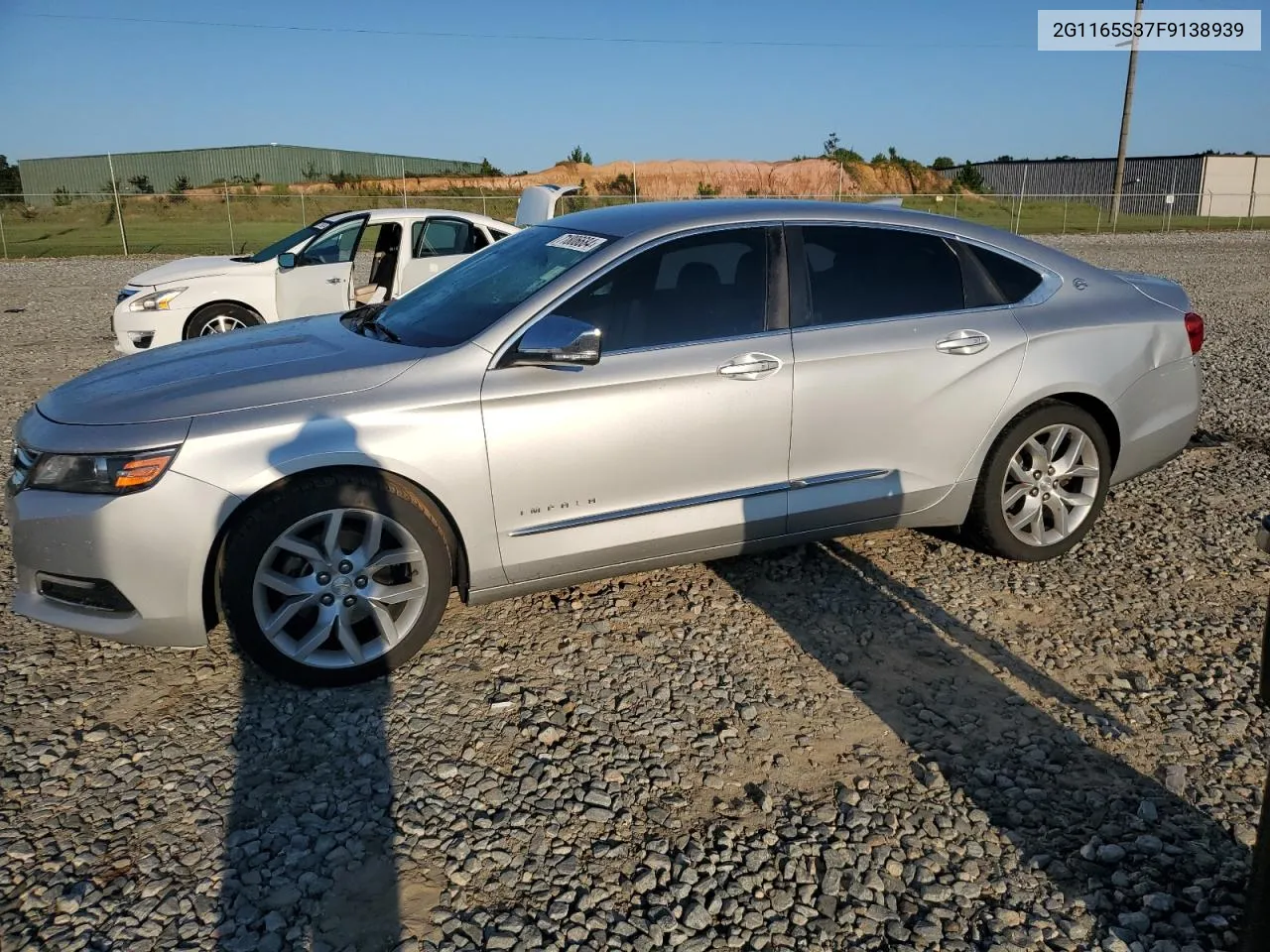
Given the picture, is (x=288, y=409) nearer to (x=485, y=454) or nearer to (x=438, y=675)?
(x=485, y=454)

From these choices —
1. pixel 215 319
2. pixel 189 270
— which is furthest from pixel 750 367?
pixel 189 270

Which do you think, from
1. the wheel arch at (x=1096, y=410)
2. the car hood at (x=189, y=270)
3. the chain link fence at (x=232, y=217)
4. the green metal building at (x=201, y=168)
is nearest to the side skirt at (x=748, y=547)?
the wheel arch at (x=1096, y=410)

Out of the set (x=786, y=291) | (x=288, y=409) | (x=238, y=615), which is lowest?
(x=238, y=615)

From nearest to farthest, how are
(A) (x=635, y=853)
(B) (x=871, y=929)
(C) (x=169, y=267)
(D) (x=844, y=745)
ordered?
(B) (x=871, y=929)
(A) (x=635, y=853)
(D) (x=844, y=745)
(C) (x=169, y=267)

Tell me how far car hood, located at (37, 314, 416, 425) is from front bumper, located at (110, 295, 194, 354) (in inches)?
217

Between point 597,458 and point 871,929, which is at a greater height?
point 597,458

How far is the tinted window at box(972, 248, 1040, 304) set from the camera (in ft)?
14.9

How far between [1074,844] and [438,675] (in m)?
2.24

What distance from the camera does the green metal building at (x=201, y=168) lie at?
2101 inches

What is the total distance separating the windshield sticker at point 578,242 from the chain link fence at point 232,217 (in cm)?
2410

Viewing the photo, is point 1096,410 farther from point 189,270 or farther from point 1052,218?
point 1052,218

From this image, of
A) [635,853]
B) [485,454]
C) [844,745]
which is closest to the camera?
[635,853]

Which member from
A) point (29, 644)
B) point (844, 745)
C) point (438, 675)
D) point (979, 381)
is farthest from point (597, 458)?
point (29, 644)

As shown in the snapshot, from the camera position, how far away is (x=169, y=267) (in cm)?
986
